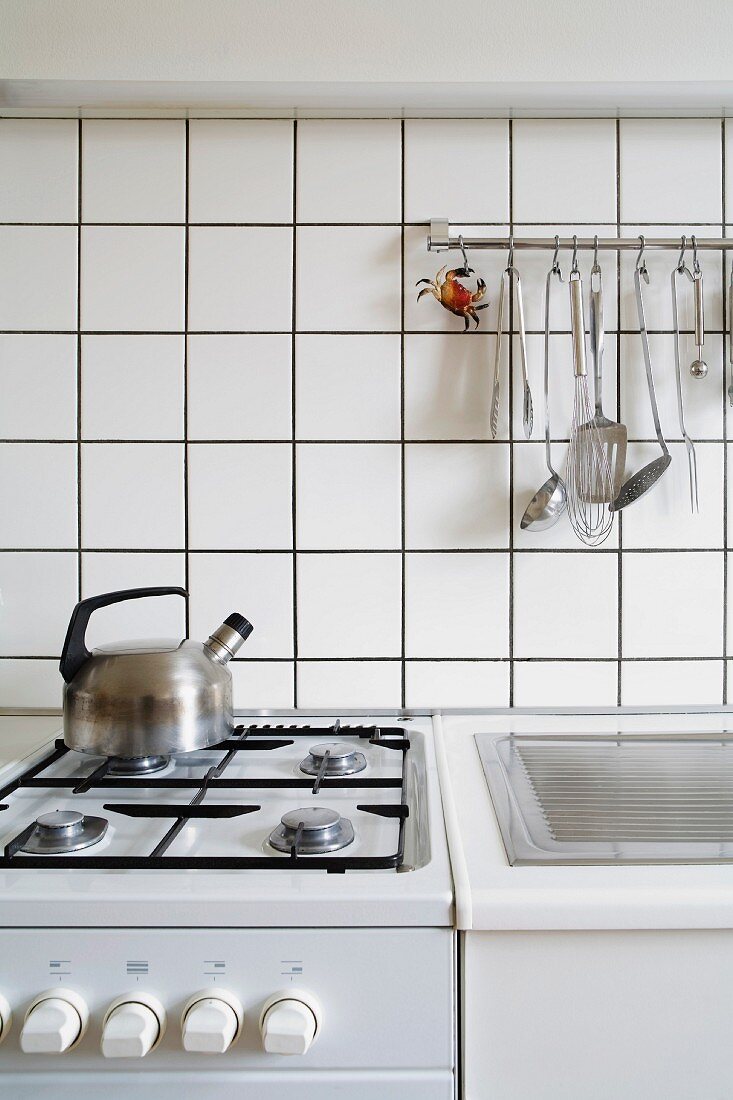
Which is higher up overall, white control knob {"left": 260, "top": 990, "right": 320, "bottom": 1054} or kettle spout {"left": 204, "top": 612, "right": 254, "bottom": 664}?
kettle spout {"left": 204, "top": 612, "right": 254, "bottom": 664}

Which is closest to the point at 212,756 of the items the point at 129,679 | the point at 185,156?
the point at 129,679

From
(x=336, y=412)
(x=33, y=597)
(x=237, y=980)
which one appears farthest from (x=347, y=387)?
(x=237, y=980)

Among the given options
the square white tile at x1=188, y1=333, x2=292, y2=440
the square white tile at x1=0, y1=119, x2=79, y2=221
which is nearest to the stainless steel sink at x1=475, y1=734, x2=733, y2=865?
the square white tile at x1=188, y1=333, x2=292, y2=440

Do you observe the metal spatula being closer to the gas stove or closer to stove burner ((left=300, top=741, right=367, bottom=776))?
stove burner ((left=300, top=741, right=367, bottom=776))

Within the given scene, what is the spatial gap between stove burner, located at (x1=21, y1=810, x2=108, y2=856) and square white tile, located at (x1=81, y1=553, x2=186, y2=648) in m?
0.45

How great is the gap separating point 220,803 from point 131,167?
93cm

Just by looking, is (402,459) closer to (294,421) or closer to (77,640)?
(294,421)

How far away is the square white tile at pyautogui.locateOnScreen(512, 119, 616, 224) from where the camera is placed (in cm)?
114

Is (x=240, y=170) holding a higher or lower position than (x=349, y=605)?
higher

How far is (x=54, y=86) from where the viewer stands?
1.08 m

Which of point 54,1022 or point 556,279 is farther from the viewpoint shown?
point 556,279

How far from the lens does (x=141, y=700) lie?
86 cm

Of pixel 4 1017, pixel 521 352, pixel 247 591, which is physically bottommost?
pixel 4 1017

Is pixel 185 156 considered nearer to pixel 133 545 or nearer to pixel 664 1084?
pixel 133 545
